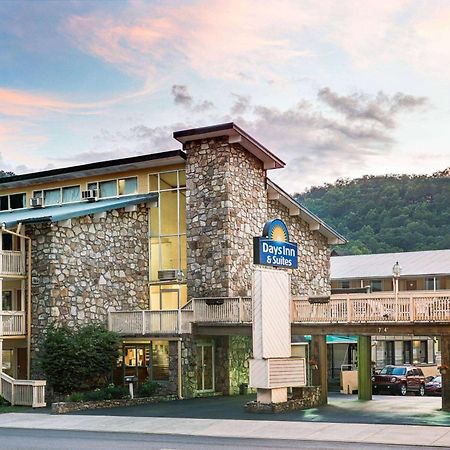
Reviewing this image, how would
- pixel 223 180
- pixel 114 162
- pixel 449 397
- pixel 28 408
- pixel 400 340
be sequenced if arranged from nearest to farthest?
pixel 449 397, pixel 28 408, pixel 223 180, pixel 114 162, pixel 400 340

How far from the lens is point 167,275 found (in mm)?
38719

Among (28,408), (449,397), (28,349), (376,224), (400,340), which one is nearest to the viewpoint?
(449,397)

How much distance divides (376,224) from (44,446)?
96036 millimetres

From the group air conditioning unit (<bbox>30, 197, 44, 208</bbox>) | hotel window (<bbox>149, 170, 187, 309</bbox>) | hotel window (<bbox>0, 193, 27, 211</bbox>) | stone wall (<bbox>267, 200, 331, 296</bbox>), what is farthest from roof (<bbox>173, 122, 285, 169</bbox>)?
hotel window (<bbox>0, 193, 27, 211</bbox>)

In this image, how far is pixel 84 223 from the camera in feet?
117

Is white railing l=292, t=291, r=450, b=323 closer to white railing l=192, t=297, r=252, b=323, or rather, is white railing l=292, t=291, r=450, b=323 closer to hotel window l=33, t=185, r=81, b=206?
white railing l=192, t=297, r=252, b=323

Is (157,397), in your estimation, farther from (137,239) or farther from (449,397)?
(449,397)

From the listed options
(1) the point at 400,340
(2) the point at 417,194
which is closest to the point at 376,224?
(2) the point at 417,194

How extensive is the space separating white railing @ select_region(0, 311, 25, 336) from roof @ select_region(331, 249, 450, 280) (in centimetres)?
3596

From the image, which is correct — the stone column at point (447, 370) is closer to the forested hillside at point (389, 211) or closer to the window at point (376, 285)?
the window at point (376, 285)

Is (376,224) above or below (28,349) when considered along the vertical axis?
above

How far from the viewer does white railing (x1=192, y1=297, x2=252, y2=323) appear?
3284 centimetres

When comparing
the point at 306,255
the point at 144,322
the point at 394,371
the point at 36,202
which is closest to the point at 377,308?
the point at 144,322

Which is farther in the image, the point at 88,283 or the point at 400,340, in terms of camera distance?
the point at 400,340
